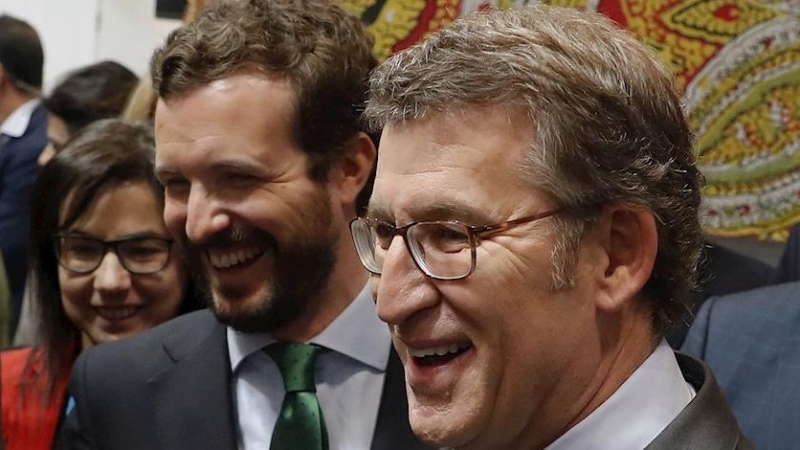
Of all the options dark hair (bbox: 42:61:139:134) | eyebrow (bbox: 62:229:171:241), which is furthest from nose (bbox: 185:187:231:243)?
dark hair (bbox: 42:61:139:134)

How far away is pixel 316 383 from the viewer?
2148mm

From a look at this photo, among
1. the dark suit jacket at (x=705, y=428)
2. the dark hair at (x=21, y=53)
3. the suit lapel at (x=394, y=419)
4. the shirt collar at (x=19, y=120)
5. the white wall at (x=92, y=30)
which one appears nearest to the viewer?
the dark suit jacket at (x=705, y=428)

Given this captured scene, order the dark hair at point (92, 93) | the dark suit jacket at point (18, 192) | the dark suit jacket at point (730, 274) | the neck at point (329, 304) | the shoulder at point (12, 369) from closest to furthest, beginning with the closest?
A: the neck at point (329, 304), the shoulder at point (12, 369), the dark suit jacket at point (730, 274), the dark hair at point (92, 93), the dark suit jacket at point (18, 192)

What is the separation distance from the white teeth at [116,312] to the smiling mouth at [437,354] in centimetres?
119

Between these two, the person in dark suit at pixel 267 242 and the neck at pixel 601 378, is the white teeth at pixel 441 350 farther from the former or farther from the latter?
the person in dark suit at pixel 267 242

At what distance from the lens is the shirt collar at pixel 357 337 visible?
213 cm

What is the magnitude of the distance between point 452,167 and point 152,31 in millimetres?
2969

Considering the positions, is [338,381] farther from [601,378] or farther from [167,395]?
[601,378]

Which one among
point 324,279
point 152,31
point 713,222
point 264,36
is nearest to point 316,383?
point 324,279

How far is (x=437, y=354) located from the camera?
1.49m

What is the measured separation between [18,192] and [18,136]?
322 mm

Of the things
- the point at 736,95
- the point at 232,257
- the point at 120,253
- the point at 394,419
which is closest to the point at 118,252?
the point at 120,253

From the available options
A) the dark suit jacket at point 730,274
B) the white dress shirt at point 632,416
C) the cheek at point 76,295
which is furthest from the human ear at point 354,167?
the dark suit jacket at point 730,274

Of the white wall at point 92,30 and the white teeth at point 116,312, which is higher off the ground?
the white teeth at point 116,312
